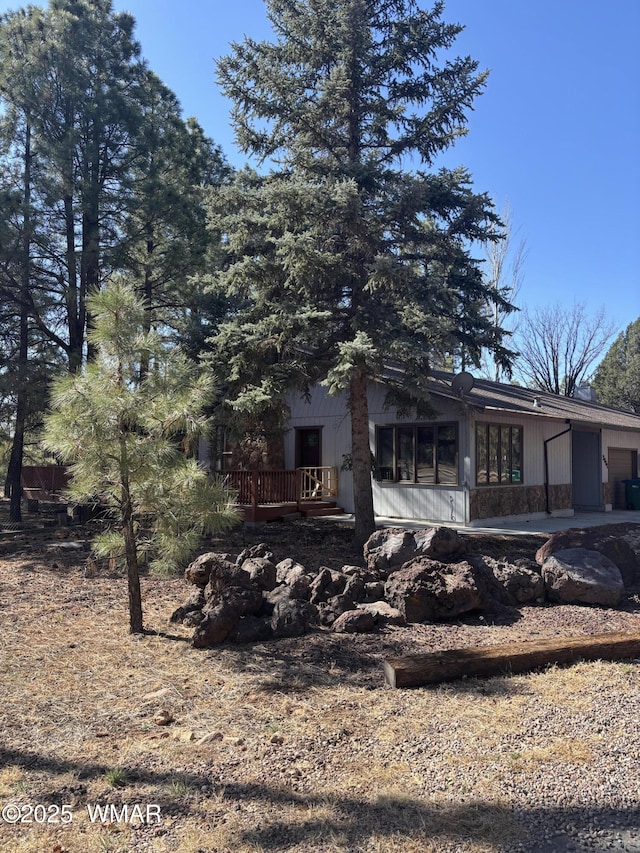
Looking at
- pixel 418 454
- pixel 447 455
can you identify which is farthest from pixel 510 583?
pixel 418 454

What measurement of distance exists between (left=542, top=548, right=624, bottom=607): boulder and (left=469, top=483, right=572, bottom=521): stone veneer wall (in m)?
6.84

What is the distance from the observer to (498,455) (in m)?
15.5

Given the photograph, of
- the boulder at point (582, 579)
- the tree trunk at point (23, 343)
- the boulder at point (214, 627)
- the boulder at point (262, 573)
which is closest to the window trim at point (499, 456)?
the boulder at point (582, 579)

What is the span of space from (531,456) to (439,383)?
3.66m

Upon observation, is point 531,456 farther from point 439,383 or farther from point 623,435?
point 623,435

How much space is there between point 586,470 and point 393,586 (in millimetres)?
15369

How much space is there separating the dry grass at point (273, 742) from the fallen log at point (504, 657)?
0.11 m

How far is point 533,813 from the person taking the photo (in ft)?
10.0

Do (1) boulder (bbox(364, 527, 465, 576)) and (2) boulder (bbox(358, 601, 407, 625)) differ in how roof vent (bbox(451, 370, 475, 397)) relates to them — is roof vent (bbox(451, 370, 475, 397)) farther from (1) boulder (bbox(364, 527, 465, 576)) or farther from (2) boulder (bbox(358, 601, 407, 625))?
(2) boulder (bbox(358, 601, 407, 625))

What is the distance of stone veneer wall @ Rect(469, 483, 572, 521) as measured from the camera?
14.7 m

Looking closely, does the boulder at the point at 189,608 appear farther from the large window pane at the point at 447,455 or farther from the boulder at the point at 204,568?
the large window pane at the point at 447,455

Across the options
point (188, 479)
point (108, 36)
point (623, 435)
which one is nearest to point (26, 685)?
point (188, 479)

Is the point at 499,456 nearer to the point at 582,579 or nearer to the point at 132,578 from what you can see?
the point at 582,579

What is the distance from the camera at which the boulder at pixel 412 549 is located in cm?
793
